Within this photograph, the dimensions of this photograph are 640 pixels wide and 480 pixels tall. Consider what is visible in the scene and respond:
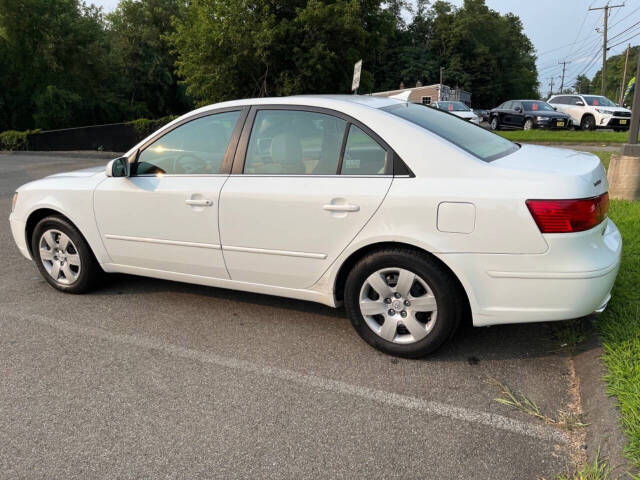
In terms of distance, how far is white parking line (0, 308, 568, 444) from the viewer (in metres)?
2.67

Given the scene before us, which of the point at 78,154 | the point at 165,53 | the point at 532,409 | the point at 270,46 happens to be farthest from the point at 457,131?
the point at 165,53

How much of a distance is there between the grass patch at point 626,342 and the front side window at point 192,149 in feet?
9.10

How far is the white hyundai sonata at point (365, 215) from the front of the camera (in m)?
2.93

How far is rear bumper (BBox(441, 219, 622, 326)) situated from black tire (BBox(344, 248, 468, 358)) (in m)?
0.10

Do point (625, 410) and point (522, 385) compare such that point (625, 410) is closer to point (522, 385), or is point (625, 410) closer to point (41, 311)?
point (522, 385)

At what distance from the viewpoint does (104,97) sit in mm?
39031

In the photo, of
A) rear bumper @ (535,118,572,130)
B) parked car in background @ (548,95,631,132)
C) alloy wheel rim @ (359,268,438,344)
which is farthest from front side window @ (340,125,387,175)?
parked car in background @ (548,95,631,132)

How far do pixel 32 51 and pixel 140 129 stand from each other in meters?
19.6

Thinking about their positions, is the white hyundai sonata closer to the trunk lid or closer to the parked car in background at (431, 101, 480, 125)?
the trunk lid

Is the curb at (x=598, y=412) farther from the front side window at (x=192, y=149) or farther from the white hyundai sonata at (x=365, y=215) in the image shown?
the front side window at (x=192, y=149)

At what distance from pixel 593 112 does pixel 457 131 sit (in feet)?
68.1

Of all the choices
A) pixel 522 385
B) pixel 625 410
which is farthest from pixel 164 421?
pixel 625 410

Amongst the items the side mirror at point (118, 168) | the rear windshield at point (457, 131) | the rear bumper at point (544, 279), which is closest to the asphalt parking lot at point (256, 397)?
Answer: the rear bumper at point (544, 279)

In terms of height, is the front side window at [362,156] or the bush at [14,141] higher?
the front side window at [362,156]
